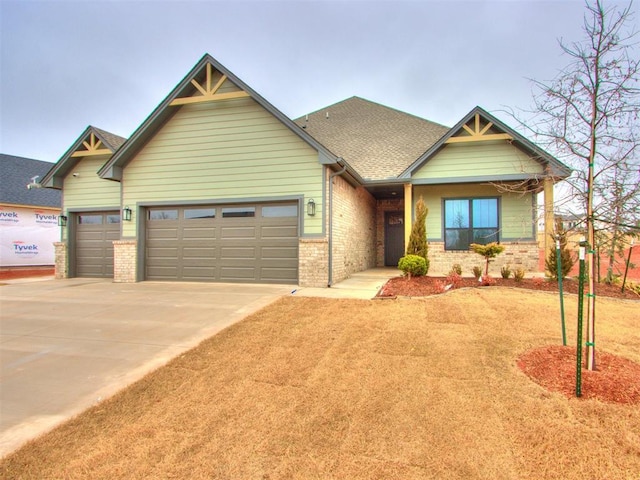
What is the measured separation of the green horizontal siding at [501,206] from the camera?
1166cm

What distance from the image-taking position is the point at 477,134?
1090 centimetres

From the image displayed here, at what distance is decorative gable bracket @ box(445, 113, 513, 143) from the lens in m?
10.8

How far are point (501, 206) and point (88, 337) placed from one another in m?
12.5

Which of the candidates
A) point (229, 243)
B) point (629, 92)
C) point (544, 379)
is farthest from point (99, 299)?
point (629, 92)

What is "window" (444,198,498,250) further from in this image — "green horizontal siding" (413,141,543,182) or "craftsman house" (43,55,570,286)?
"green horizontal siding" (413,141,543,182)

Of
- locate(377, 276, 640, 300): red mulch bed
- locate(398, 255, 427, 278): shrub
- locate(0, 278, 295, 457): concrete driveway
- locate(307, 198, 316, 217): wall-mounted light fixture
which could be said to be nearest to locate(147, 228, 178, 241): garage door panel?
locate(0, 278, 295, 457): concrete driveway

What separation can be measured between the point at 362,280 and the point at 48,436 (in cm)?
843

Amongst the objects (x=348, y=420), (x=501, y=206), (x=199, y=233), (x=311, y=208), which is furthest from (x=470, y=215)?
(x=348, y=420)

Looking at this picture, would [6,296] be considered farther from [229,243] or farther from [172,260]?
[229,243]

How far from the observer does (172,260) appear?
10672mm

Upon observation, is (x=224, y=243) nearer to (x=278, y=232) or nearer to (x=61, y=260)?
(x=278, y=232)

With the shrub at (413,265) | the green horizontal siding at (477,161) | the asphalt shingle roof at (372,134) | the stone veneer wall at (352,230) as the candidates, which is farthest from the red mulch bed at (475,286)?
the asphalt shingle roof at (372,134)

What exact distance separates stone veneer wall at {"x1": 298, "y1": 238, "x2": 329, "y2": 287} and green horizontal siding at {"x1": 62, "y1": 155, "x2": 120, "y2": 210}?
7.75 meters

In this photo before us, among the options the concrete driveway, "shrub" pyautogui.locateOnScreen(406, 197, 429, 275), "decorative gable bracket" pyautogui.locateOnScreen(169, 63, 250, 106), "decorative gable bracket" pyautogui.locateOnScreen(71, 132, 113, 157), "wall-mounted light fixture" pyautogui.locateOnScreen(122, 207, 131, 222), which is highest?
"decorative gable bracket" pyautogui.locateOnScreen(169, 63, 250, 106)
